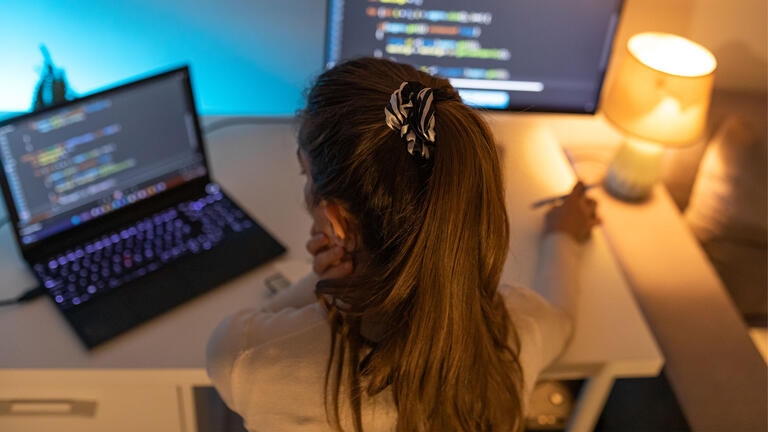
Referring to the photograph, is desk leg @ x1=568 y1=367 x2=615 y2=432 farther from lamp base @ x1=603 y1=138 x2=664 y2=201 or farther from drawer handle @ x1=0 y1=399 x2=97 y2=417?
drawer handle @ x1=0 y1=399 x2=97 y2=417

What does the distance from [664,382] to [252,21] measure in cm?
108

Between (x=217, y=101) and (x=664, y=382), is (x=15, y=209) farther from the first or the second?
(x=664, y=382)

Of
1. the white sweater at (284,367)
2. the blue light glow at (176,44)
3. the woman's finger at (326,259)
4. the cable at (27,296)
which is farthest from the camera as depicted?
the blue light glow at (176,44)

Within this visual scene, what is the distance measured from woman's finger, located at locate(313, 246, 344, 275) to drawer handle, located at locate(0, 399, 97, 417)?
41 cm

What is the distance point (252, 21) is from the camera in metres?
1.42

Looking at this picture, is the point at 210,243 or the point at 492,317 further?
the point at 210,243

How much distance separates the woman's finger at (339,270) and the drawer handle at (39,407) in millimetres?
427

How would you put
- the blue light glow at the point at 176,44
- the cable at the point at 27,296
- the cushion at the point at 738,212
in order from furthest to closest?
the cushion at the point at 738,212
the blue light glow at the point at 176,44
the cable at the point at 27,296

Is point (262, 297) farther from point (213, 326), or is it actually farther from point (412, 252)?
point (412, 252)

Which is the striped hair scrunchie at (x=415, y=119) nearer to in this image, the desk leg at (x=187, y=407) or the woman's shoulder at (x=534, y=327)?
the woman's shoulder at (x=534, y=327)

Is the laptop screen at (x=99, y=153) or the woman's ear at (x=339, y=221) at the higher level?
the woman's ear at (x=339, y=221)

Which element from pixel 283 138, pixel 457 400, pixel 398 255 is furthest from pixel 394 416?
pixel 283 138

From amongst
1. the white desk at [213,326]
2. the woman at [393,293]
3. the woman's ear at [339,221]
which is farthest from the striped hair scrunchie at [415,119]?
the white desk at [213,326]

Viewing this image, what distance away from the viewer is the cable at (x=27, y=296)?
1001 millimetres
